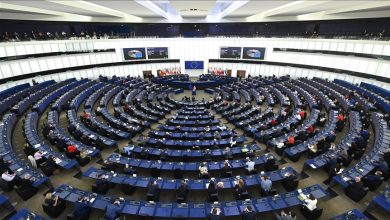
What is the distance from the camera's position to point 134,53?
43.0 meters

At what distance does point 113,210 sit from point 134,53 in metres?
37.5

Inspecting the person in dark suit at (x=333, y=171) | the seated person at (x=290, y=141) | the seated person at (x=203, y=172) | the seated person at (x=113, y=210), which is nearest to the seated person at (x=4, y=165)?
the seated person at (x=113, y=210)

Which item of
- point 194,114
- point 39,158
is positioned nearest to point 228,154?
point 194,114

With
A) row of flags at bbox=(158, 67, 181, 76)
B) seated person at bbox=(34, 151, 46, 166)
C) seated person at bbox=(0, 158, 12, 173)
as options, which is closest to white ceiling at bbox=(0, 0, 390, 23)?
row of flags at bbox=(158, 67, 181, 76)

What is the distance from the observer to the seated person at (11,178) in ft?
A: 40.7

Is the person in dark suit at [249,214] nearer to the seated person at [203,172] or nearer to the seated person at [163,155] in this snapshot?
the seated person at [203,172]

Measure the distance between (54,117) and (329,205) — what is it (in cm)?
2392

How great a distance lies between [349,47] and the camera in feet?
105

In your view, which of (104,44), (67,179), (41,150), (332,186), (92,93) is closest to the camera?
(332,186)

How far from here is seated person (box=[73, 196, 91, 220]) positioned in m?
10.7

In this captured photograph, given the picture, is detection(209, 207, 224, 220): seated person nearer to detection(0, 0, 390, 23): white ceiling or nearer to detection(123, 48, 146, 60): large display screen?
detection(0, 0, 390, 23): white ceiling

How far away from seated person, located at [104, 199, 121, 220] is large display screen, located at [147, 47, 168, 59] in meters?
37.4

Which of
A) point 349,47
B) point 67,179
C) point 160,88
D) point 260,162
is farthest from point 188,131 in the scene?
point 349,47

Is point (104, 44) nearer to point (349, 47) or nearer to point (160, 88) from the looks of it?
point (160, 88)
